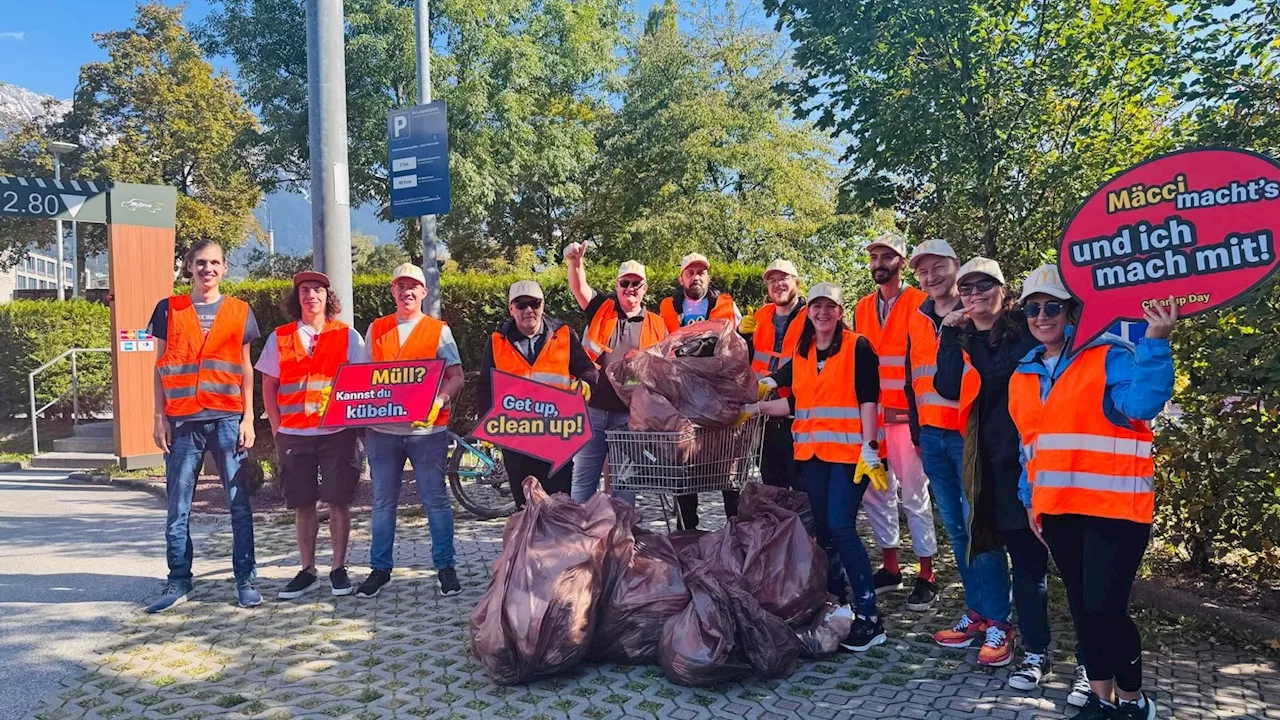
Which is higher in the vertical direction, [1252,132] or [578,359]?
[1252,132]

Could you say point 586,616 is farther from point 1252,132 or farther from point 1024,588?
point 1252,132

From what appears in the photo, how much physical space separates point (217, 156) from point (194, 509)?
1926 cm

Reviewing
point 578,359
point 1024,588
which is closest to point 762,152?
point 578,359

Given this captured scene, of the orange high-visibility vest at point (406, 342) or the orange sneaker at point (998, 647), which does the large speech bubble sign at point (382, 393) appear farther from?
the orange sneaker at point (998, 647)

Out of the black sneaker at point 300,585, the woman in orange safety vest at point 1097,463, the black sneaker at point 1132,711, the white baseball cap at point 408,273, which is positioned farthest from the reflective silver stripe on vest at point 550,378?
the black sneaker at point 1132,711

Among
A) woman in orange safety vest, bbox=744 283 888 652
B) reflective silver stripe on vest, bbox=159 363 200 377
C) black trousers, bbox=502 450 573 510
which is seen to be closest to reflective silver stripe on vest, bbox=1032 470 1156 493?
woman in orange safety vest, bbox=744 283 888 652

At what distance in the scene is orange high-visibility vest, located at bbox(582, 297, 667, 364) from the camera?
5.30 meters

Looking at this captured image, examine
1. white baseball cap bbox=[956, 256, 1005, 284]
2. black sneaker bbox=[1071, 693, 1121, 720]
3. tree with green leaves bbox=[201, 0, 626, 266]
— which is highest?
tree with green leaves bbox=[201, 0, 626, 266]

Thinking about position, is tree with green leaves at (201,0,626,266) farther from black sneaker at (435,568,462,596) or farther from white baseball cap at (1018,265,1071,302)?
white baseball cap at (1018,265,1071,302)

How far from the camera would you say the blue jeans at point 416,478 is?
5.00 m

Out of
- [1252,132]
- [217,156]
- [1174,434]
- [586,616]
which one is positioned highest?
[217,156]

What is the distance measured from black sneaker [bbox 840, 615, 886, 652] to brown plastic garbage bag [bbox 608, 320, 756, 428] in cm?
117

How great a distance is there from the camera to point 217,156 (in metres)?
23.9

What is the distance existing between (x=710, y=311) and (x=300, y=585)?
3182 millimetres
